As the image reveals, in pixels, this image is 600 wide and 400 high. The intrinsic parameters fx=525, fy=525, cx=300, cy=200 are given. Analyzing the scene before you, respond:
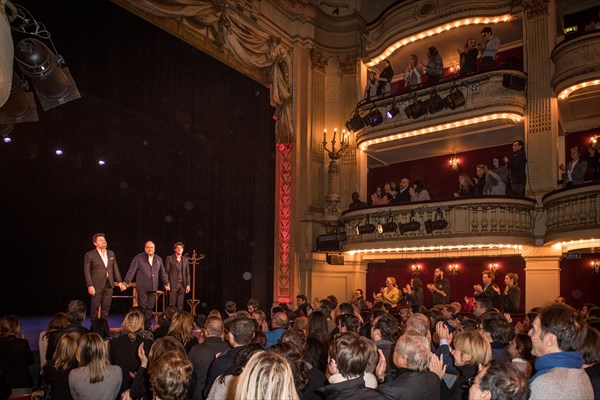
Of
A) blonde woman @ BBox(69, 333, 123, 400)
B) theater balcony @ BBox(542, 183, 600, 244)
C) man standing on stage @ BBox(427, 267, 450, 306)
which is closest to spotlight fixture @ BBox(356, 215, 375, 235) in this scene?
man standing on stage @ BBox(427, 267, 450, 306)

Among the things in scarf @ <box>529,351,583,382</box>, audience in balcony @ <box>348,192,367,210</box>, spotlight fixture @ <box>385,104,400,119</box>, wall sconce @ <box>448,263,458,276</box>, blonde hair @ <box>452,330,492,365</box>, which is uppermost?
spotlight fixture @ <box>385,104,400,119</box>

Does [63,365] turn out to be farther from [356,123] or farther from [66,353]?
[356,123]

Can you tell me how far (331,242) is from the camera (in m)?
13.6

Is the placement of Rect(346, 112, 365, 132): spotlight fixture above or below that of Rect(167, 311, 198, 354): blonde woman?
above

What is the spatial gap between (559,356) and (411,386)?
913 millimetres

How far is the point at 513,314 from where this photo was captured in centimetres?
1020

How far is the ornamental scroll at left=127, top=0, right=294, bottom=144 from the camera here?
10875 mm

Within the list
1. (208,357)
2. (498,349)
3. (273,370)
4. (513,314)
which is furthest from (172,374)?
(513,314)

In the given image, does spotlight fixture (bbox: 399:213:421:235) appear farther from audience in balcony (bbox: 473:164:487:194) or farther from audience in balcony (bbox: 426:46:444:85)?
audience in balcony (bbox: 426:46:444:85)

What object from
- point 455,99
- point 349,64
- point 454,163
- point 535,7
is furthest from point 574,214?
point 349,64

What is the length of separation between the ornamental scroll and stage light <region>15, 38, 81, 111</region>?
3872 millimetres

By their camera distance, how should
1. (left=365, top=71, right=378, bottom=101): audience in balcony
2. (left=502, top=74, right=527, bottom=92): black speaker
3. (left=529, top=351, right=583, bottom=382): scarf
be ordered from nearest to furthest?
(left=529, top=351, right=583, bottom=382): scarf → (left=502, top=74, right=527, bottom=92): black speaker → (left=365, top=71, right=378, bottom=101): audience in balcony

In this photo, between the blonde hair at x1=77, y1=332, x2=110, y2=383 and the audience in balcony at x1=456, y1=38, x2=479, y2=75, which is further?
the audience in balcony at x1=456, y1=38, x2=479, y2=75

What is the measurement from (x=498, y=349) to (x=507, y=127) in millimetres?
9995
